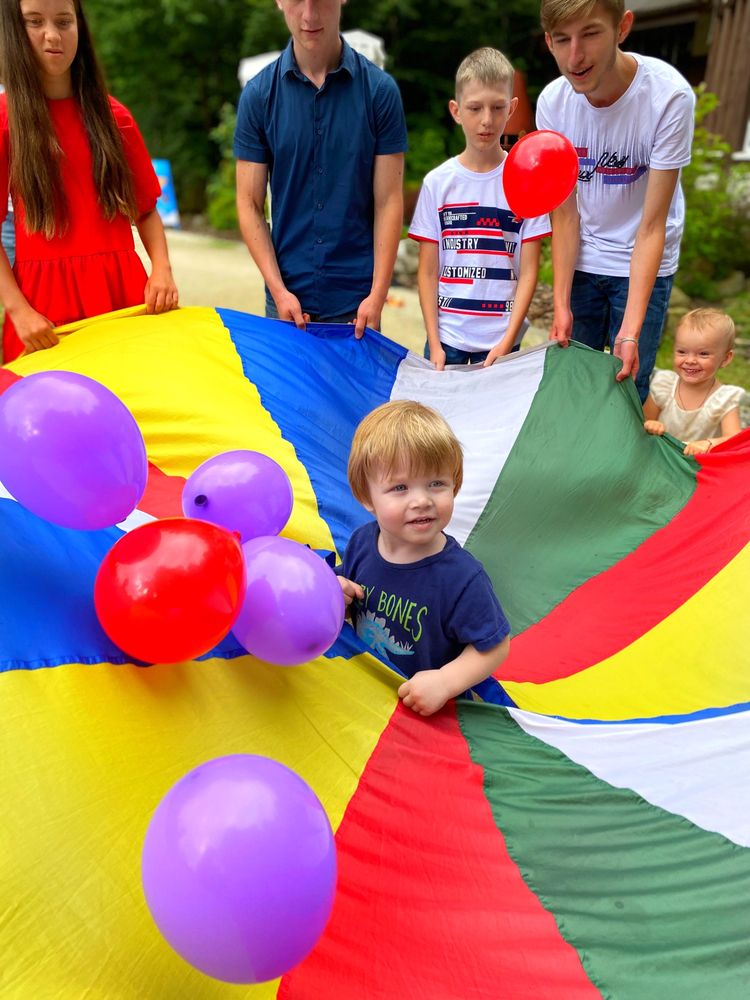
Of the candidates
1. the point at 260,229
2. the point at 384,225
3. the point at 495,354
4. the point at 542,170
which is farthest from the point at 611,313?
the point at 260,229

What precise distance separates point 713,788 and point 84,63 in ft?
7.03

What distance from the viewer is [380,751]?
139 centimetres

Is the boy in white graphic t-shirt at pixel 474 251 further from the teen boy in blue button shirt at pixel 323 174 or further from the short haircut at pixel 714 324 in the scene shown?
the short haircut at pixel 714 324

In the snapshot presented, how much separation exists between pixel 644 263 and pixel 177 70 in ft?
37.4

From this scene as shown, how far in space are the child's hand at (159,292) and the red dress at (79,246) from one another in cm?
10

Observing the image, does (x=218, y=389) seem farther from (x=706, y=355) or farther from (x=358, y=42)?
(x=358, y=42)

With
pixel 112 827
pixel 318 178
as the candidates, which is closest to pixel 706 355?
pixel 318 178

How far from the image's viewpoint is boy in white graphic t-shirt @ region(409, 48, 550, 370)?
254 centimetres

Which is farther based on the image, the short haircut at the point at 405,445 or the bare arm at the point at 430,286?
the bare arm at the point at 430,286

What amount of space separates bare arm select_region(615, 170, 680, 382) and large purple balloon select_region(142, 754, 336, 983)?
1731mm

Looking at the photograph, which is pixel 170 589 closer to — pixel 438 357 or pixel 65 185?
Answer: pixel 65 185

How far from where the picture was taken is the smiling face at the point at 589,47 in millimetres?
1983

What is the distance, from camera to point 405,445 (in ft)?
4.74

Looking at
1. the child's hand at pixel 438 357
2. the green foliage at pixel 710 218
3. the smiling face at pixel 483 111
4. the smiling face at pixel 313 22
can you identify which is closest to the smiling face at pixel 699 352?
the child's hand at pixel 438 357
